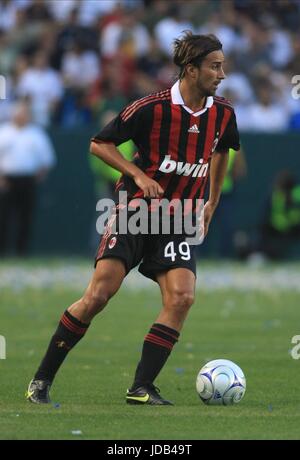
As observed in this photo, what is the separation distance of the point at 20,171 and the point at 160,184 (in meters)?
14.4

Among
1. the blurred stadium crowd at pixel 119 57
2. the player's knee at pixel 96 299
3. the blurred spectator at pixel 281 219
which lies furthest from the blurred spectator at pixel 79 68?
the player's knee at pixel 96 299

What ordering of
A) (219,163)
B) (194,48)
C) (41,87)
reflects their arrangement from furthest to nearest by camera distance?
(41,87)
(219,163)
(194,48)

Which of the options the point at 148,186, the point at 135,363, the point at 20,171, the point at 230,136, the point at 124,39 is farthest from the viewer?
the point at 124,39

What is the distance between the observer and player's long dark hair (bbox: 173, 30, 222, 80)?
8609 mm

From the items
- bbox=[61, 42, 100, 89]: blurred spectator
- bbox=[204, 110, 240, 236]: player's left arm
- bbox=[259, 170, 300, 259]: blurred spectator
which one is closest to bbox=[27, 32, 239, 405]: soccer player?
bbox=[204, 110, 240, 236]: player's left arm

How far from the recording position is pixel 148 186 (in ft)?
27.6

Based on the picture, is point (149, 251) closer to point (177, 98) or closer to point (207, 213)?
point (207, 213)

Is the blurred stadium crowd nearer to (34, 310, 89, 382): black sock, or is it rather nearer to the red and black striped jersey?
the red and black striped jersey

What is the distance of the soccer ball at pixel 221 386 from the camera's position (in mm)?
8672

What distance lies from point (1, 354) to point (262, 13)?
15.1 metres

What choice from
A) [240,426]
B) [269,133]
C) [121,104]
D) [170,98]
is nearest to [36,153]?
[121,104]

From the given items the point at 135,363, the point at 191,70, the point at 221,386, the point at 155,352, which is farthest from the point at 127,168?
the point at 135,363

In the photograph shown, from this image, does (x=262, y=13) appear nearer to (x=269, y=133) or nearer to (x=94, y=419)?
(x=269, y=133)

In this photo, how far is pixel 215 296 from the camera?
17.6 metres
